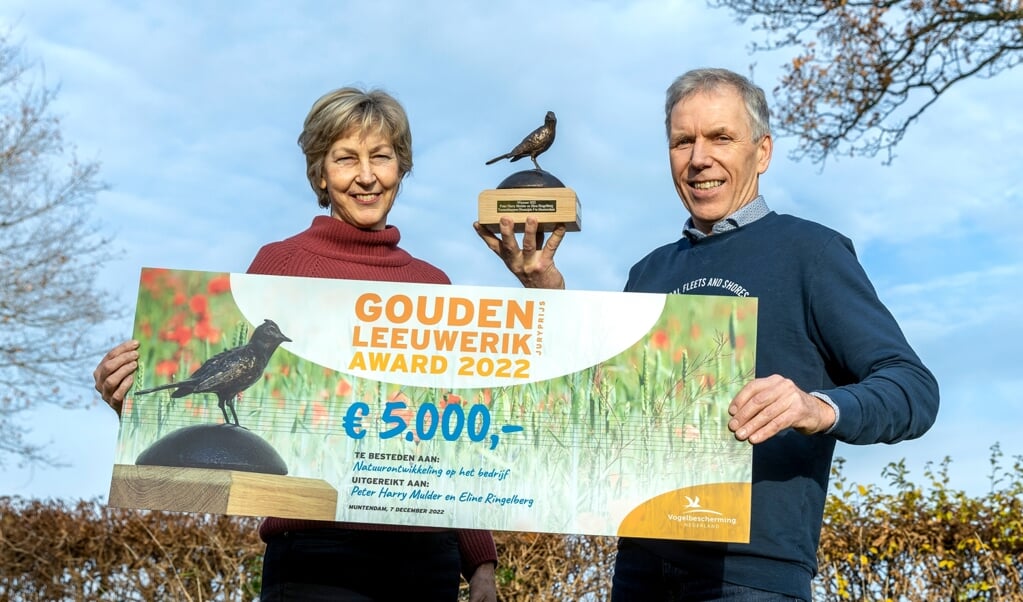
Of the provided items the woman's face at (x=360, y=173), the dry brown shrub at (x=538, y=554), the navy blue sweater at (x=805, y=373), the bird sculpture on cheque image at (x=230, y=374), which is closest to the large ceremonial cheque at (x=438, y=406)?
the bird sculpture on cheque image at (x=230, y=374)

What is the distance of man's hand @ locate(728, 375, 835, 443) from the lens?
79.7 inches

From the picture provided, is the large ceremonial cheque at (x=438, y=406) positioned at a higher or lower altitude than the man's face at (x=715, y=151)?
lower

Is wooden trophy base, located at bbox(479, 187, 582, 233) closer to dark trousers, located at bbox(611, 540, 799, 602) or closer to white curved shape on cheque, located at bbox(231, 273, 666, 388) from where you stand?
white curved shape on cheque, located at bbox(231, 273, 666, 388)

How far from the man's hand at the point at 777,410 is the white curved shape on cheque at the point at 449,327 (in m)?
0.32

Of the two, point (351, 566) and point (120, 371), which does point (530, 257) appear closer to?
point (351, 566)

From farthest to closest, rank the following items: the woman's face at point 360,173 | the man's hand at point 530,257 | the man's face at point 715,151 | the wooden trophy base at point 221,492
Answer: the man's hand at point 530,257
the woman's face at point 360,173
the man's face at point 715,151
the wooden trophy base at point 221,492

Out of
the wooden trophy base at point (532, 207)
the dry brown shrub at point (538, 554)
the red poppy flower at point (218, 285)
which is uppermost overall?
the wooden trophy base at point (532, 207)

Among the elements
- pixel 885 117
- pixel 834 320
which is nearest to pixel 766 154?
pixel 834 320

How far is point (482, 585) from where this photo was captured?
9.02 ft

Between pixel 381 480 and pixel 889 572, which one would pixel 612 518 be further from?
pixel 889 572

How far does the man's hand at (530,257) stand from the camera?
2838 mm

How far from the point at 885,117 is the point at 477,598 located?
6.89 meters

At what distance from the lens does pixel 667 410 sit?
7.36 feet

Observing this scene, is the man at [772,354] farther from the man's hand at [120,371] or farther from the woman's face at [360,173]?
the man's hand at [120,371]
